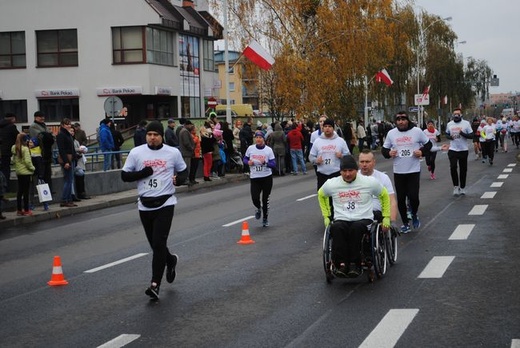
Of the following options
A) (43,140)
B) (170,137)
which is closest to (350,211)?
(43,140)

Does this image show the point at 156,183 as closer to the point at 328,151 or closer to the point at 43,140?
the point at 328,151

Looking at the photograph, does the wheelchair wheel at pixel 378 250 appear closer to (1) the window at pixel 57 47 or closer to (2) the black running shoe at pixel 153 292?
(2) the black running shoe at pixel 153 292

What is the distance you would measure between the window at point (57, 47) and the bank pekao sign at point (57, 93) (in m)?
1.48

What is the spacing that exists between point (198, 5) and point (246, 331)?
5682 cm

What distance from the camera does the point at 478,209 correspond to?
1700cm

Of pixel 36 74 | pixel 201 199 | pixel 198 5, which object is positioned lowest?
pixel 201 199

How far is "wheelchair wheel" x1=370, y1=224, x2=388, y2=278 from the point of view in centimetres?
952

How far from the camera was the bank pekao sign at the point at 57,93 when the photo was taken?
51500 millimetres

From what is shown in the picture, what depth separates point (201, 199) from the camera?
2269 cm

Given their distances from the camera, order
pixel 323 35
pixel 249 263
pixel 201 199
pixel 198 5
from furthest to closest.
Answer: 1. pixel 198 5
2. pixel 323 35
3. pixel 201 199
4. pixel 249 263

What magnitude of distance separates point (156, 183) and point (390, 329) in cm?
323

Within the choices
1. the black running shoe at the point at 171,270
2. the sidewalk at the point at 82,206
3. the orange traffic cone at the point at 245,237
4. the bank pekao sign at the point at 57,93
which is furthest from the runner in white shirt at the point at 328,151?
the bank pekao sign at the point at 57,93

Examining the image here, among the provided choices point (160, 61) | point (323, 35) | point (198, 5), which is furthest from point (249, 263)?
point (198, 5)

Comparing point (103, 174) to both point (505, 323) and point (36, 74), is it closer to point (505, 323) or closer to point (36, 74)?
point (505, 323)
